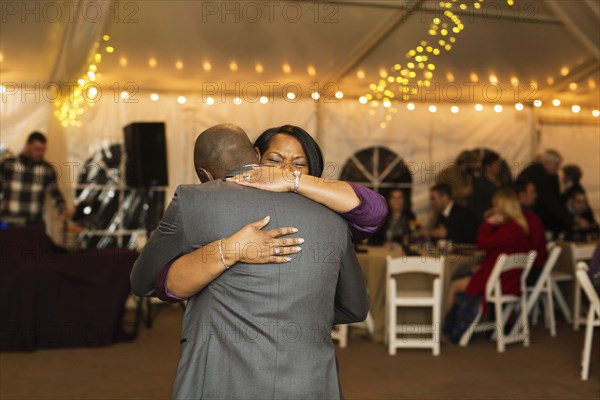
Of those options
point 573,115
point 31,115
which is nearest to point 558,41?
point 573,115

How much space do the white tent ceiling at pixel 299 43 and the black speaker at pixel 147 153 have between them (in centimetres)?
53

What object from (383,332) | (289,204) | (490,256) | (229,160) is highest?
(229,160)

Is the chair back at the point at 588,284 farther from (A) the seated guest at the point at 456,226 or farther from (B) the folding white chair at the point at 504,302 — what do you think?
(A) the seated guest at the point at 456,226

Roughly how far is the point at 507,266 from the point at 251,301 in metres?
4.32

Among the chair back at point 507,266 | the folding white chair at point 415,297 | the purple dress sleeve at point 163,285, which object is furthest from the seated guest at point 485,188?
the purple dress sleeve at point 163,285

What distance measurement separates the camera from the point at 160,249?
169 cm

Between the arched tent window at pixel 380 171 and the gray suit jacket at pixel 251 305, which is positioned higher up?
the arched tent window at pixel 380 171

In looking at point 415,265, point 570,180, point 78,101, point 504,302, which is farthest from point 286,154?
point 570,180

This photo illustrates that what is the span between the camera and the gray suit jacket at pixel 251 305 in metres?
1.62

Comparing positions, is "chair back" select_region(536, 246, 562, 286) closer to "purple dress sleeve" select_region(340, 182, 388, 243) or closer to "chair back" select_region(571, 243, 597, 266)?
"chair back" select_region(571, 243, 597, 266)

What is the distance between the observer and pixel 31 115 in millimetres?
7180

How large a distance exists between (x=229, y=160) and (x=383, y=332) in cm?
439

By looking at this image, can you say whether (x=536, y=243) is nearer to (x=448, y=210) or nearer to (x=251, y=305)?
(x=448, y=210)

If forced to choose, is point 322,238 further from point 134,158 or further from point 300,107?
point 300,107
